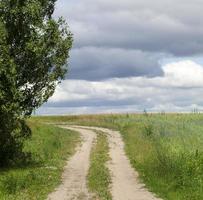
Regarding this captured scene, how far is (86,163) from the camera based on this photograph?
1499 inches

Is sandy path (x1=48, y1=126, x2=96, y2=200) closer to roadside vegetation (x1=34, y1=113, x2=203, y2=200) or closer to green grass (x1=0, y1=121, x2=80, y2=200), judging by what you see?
green grass (x1=0, y1=121, x2=80, y2=200)

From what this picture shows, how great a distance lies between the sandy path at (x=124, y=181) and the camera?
24.7 meters

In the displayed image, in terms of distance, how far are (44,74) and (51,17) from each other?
12.2 ft

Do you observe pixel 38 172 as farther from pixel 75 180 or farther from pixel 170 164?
pixel 170 164

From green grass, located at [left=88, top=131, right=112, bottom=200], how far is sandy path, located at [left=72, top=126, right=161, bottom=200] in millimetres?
371

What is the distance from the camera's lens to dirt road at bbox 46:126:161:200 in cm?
2500

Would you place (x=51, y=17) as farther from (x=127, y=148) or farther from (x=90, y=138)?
(x=90, y=138)

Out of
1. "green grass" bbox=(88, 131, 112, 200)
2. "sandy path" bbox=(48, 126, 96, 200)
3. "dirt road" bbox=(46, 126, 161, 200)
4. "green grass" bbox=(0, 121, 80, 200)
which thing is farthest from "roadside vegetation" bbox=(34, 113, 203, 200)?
"green grass" bbox=(0, 121, 80, 200)

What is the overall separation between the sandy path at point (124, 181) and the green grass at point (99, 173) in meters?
0.37

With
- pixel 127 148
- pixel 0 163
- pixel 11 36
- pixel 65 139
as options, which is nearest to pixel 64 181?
pixel 0 163

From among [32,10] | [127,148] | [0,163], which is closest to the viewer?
[32,10]

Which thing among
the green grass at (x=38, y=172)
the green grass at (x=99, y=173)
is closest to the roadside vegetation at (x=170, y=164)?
the green grass at (x=99, y=173)

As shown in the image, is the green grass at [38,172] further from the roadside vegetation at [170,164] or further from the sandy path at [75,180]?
Result: the roadside vegetation at [170,164]

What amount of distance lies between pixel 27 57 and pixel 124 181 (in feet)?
33.6
